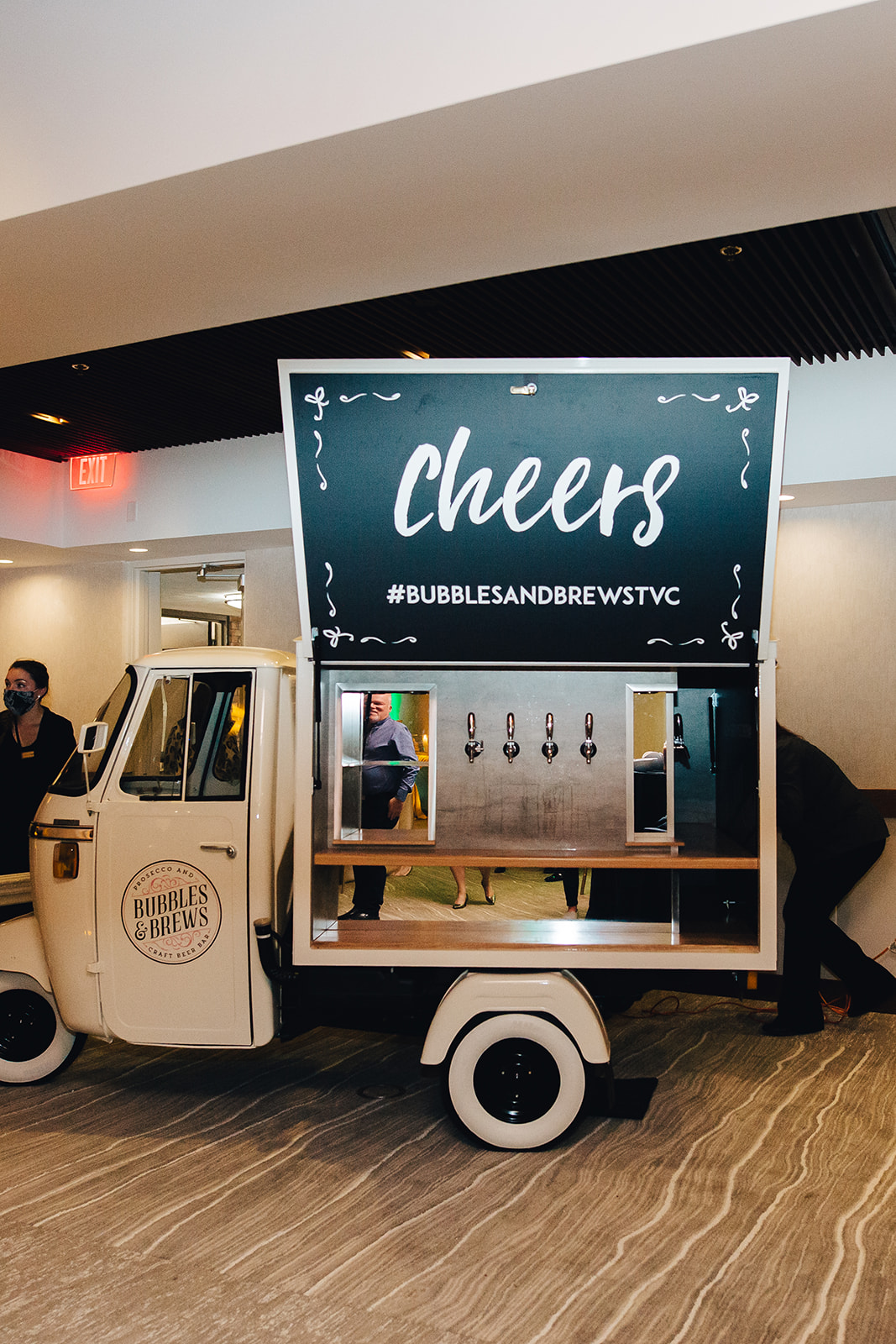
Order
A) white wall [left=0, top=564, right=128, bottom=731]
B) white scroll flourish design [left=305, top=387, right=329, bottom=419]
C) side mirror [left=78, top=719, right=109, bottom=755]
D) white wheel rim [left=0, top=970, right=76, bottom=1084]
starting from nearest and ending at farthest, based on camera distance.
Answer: white scroll flourish design [left=305, top=387, right=329, bottom=419]
side mirror [left=78, top=719, right=109, bottom=755]
white wheel rim [left=0, top=970, right=76, bottom=1084]
white wall [left=0, top=564, right=128, bottom=731]

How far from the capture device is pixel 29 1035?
14.5 ft

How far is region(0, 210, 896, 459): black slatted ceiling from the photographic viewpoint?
425 cm

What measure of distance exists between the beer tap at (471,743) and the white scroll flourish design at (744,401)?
1.50 metres

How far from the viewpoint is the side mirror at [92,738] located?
3.92 m

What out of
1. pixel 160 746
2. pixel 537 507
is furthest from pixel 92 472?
pixel 537 507

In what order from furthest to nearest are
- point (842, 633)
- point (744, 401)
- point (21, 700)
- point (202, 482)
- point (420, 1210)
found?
1. point (202, 482)
2. point (842, 633)
3. point (21, 700)
4. point (744, 401)
5. point (420, 1210)

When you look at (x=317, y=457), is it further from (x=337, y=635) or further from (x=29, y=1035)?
(x=29, y=1035)

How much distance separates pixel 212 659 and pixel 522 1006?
1.82m

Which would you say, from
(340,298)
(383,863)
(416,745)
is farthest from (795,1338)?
(340,298)

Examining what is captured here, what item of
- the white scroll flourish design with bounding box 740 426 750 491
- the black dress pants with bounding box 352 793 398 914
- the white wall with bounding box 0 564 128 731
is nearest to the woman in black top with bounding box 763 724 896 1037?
the white scroll flourish design with bounding box 740 426 750 491

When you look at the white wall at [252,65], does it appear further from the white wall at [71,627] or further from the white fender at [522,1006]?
the white wall at [71,627]

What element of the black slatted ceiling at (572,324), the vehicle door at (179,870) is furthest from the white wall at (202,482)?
the vehicle door at (179,870)

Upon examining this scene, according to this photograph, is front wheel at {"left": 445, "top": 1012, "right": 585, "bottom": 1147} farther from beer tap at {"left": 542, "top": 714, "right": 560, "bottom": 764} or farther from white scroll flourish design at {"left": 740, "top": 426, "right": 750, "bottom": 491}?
white scroll flourish design at {"left": 740, "top": 426, "right": 750, "bottom": 491}

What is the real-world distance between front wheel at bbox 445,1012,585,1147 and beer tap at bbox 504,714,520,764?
0.96 metres
